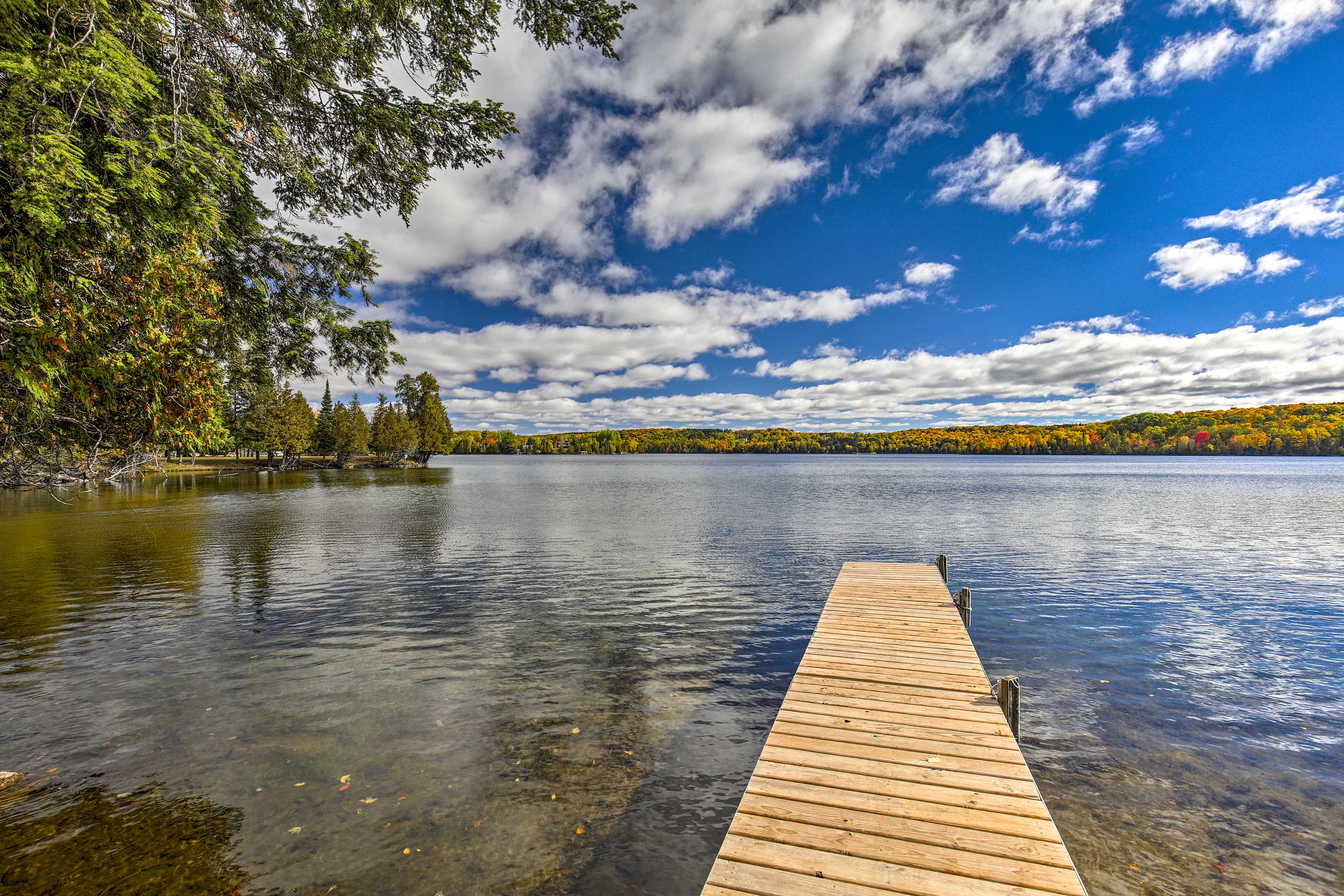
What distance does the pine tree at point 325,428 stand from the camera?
121250 mm

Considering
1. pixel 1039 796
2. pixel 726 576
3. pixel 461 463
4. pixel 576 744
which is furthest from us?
pixel 461 463

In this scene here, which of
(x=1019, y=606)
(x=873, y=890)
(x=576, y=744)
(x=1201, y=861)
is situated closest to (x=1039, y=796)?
(x=873, y=890)

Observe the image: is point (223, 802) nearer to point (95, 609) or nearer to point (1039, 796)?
point (1039, 796)

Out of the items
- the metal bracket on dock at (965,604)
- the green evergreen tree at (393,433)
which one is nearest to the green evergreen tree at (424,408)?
the green evergreen tree at (393,433)

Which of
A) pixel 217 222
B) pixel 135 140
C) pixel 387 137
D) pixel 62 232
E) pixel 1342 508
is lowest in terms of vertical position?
pixel 1342 508

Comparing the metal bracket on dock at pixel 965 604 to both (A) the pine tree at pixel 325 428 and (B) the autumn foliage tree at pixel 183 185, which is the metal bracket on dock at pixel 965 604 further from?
(A) the pine tree at pixel 325 428

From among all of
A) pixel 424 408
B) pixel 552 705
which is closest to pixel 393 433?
pixel 424 408

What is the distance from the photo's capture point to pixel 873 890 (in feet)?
13.0

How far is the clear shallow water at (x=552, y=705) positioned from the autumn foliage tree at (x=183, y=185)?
480cm

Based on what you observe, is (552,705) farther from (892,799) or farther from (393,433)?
(393,433)

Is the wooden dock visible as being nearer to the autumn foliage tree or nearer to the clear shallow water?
the clear shallow water

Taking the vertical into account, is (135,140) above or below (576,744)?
above

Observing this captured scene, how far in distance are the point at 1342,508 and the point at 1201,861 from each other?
53346 millimetres

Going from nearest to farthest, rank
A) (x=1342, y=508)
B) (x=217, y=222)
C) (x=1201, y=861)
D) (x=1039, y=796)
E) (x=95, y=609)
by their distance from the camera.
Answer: (x=1039, y=796)
(x=1201, y=861)
(x=217, y=222)
(x=95, y=609)
(x=1342, y=508)
